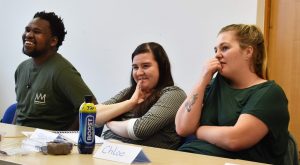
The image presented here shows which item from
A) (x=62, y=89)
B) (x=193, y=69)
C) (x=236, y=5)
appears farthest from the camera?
(x=193, y=69)

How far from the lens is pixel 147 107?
7.22 ft

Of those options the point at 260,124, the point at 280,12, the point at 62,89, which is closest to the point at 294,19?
the point at 280,12

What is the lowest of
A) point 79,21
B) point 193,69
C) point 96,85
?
point 96,85

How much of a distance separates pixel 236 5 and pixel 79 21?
1.61 metres

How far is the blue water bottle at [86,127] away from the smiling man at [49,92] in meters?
1.02

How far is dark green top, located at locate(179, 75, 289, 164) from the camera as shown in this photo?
1682mm

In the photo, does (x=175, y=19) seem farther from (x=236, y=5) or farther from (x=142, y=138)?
(x=142, y=138)

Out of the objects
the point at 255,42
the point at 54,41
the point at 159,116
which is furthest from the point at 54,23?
the point at 255,42

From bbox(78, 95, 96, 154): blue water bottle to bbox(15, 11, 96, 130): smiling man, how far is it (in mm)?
1016

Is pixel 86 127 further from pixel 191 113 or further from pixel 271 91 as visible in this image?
pixel 271 91

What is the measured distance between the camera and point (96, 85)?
3.79 metres

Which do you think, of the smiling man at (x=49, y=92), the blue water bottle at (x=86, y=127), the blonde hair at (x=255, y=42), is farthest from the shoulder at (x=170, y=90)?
the blue water bottle at (x=86, y=127)

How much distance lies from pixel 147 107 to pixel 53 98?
0.76 m

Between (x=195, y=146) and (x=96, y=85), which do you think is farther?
(x=96, y=85)
